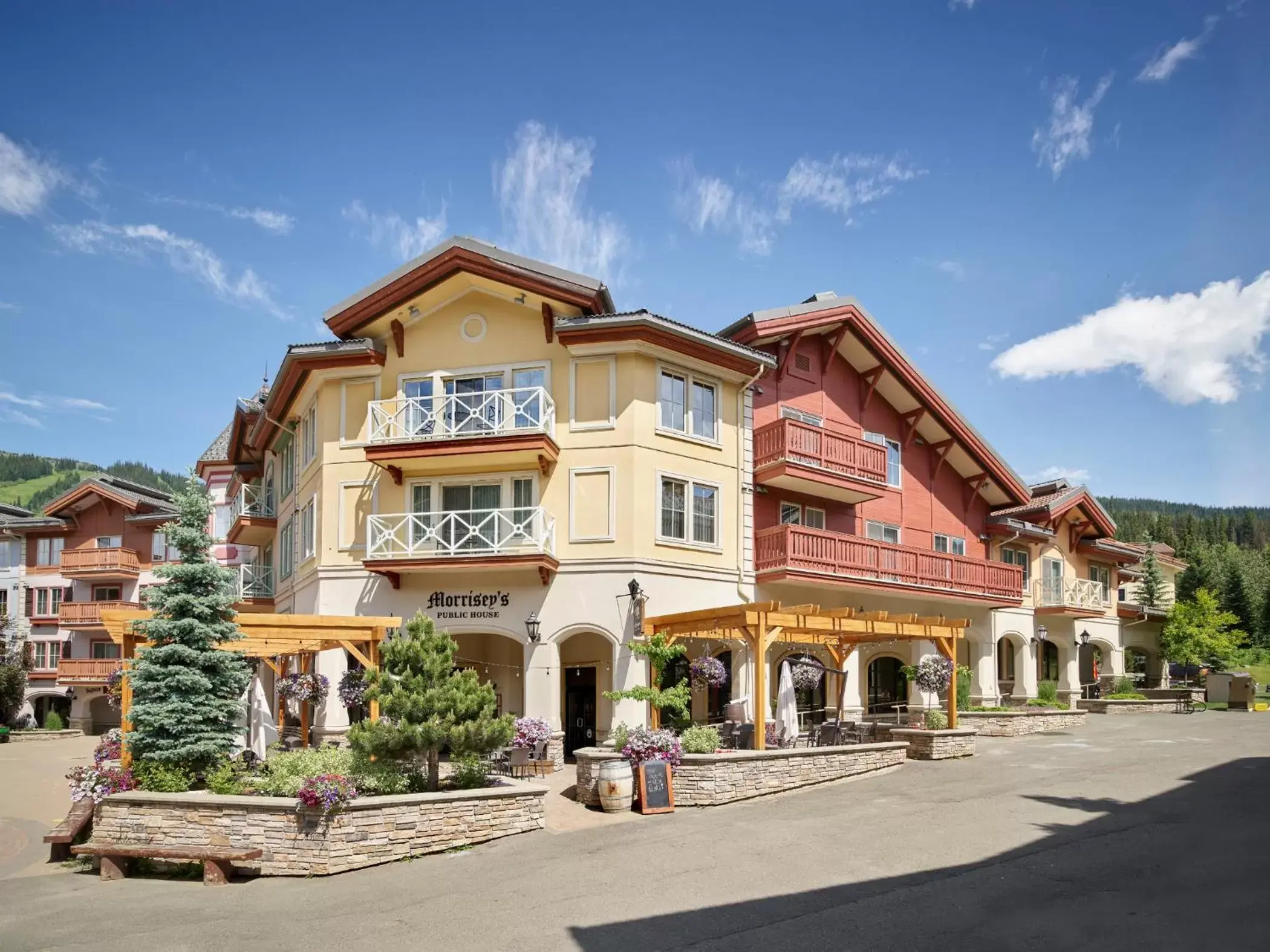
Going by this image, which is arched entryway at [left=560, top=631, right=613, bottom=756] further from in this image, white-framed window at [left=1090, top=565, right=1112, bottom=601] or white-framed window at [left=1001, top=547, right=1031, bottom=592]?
white-framed window at [left=1090, top=565, right=1112, bottom=601]

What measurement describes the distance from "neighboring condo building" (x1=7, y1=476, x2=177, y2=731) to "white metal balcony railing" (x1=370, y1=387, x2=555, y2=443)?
93.8ft

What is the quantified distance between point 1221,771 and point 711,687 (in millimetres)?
11652

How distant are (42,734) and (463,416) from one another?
33467 mm

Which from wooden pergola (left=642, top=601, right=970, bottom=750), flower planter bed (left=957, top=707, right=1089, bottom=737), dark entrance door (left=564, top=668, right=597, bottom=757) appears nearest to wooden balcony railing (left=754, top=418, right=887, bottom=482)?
wooden pergola (left=642, top=601, right=970, bottom=750)

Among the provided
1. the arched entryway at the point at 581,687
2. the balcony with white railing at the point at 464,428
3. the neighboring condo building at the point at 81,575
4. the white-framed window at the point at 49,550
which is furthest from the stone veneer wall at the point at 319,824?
the white-framed window at the point at 49,550

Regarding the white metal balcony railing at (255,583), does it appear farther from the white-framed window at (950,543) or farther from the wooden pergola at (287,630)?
the white-framed window at (950,543)

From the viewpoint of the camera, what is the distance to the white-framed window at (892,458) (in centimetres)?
3145

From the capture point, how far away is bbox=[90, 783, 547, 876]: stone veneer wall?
47.1 feet

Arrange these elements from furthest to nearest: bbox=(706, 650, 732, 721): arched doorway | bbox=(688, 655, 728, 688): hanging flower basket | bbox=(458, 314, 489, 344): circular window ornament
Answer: bbox=(706, 650, 732, 721): arched doorway < bbox=(458, 314, 489, 344): circular window ornament < bbox=(688, 655, 728, 688): hanging flower basket

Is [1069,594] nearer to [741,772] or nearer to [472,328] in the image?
[741,772]

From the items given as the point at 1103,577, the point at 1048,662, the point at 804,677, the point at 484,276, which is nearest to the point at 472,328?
the point at 484,276

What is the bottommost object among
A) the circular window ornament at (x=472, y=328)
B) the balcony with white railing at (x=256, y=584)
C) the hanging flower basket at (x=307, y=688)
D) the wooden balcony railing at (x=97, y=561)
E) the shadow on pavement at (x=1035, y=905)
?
the shadow on pavement at (x=1035, y=905)

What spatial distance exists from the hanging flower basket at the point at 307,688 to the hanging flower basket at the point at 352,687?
2.37 feet

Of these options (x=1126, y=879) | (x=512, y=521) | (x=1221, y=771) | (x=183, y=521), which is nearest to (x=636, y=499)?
(x=512, y=521)
